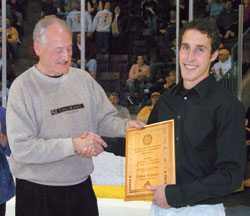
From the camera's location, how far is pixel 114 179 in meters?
5.41

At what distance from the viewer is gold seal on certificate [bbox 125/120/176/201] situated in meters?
1.62

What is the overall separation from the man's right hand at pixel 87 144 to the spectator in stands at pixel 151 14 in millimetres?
5773

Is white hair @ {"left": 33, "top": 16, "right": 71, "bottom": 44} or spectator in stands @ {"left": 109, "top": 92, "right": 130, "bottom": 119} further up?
white hair @ {"left": 33, "top": 16, "right": 71, "bottom": 44}

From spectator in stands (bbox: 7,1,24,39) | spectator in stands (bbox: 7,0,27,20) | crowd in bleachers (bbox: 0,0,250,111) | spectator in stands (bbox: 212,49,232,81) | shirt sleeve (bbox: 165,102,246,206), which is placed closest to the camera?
shirt sleeve (bbox: 165,102,246,206)

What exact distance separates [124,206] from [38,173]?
9.56ft

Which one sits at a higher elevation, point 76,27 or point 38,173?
point 76,27

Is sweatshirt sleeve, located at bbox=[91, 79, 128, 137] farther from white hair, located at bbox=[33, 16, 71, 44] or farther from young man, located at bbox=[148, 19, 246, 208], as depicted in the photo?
young man, located at bbox=[148, 19, 246, 208]

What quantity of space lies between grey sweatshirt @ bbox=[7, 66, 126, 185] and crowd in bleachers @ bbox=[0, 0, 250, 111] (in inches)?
189

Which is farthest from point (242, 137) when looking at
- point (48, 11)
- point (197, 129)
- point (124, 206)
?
point (48, 11)

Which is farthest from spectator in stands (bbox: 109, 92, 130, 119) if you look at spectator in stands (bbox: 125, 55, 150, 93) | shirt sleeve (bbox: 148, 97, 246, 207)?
shirt sleeve (bbox: 148, 97, 246, 207)

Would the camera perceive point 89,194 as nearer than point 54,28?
No

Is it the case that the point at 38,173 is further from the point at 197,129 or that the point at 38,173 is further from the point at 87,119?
the point at 197,129

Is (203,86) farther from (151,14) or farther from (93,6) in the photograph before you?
(151,14)

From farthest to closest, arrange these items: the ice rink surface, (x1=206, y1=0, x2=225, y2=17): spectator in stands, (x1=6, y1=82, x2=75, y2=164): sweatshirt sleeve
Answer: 1. (x1=206, y1=0, x2=225, y2=17): spectator in stands
2. the ice rink surface
3. (x1=6, y1=82, x2=75, y2=164): sweatshirt sleeve
